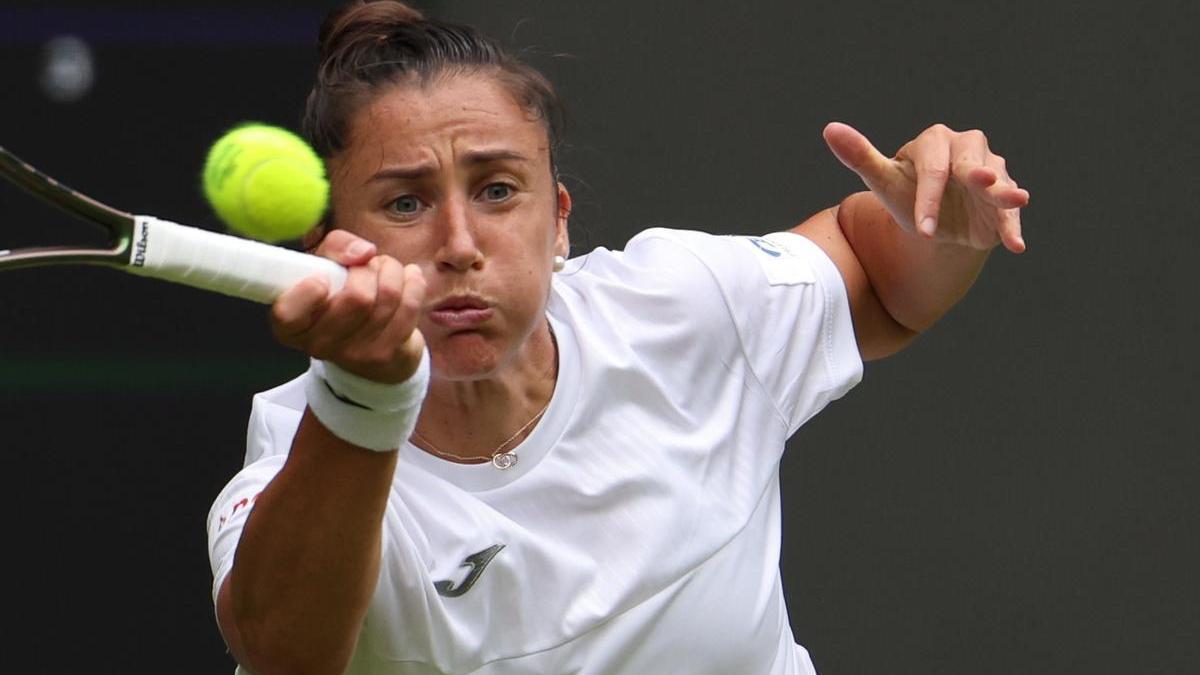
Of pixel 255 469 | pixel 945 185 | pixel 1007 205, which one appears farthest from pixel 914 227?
pixel 255 469

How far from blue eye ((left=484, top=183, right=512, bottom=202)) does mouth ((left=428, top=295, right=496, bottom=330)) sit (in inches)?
4.4

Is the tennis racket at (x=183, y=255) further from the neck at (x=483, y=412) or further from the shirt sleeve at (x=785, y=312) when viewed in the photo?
the shirt sleeve at (x=785, y=312)

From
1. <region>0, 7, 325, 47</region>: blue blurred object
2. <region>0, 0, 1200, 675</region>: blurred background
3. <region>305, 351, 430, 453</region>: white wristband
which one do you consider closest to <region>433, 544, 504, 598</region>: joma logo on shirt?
<region>305, 351, 430, 453</region>: white wristband

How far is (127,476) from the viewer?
275cm

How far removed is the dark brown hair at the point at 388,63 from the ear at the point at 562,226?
49 mm

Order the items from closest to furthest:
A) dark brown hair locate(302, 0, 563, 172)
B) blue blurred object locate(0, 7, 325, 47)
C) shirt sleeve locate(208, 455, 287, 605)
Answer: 1. shirt sleeve locate(208, 455, 287, 605)
2. dark brown hair locate(302, 0, 563, 172)
3. blue blurred object locate(0, 7, 325, 47)

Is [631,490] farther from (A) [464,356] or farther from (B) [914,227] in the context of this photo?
(B) [914,227]

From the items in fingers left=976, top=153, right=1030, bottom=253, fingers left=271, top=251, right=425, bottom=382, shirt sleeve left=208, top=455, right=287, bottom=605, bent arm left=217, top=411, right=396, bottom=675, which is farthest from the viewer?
fingers left=976, top=153, right=1030, bottom=253

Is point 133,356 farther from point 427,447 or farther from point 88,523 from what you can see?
point 427,447

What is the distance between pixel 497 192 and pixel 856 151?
34 centimetres

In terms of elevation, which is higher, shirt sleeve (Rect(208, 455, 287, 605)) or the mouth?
the mouth

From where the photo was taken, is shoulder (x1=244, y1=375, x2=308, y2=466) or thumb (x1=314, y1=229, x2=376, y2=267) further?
shoulder (x1=244, y1=375, x2=308, y2=466)

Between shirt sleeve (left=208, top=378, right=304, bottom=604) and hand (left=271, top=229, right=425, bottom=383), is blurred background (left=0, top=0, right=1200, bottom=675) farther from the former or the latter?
hand (left=271, top=229, right=425, bottom=383)

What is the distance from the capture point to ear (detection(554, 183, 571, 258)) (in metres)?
1.97
